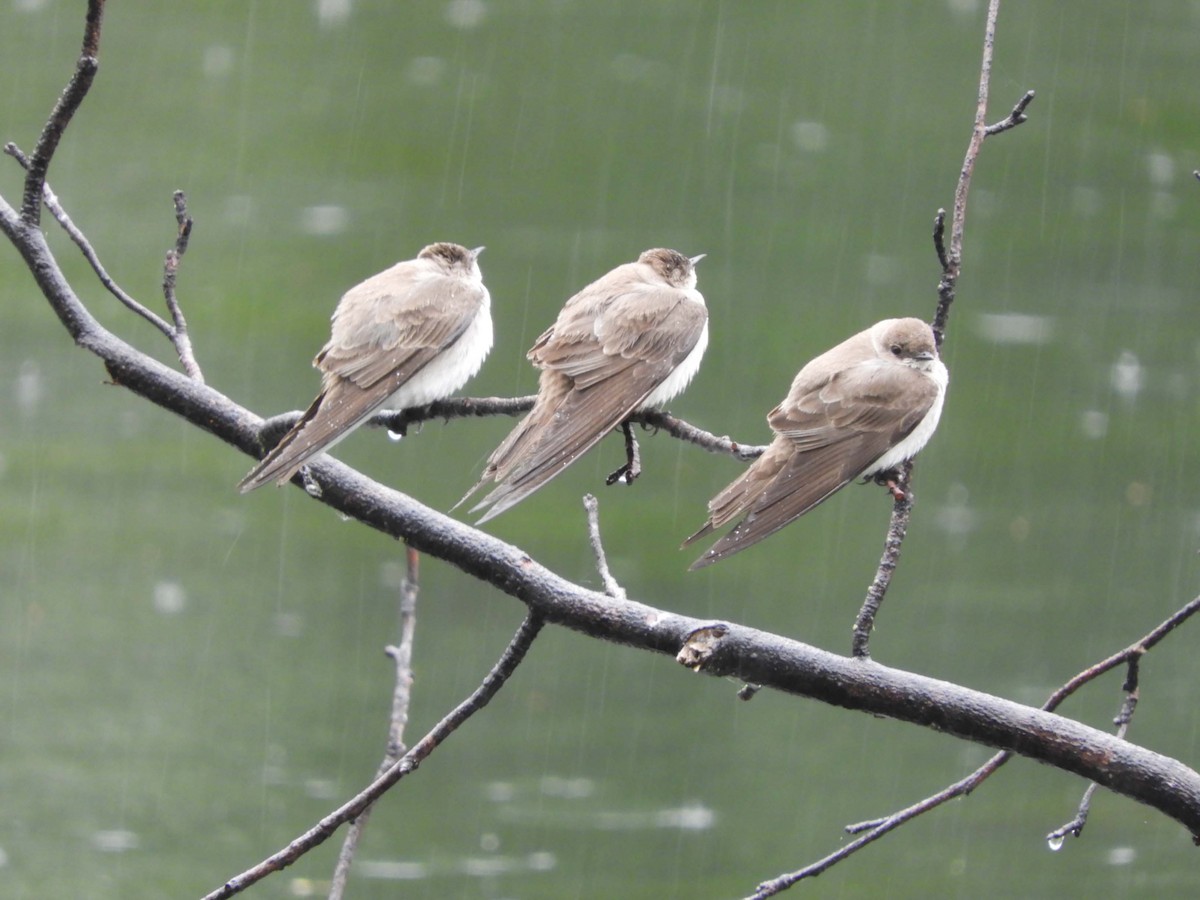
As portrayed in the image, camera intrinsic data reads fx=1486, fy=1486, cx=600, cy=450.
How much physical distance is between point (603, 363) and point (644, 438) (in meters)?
6.08

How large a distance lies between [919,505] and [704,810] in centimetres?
223

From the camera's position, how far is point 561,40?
365 inches

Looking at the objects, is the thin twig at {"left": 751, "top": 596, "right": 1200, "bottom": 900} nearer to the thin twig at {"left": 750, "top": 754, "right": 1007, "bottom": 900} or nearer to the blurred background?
the thin twig at {"left": 750, "top": 754, "right": 1007, "bottom": 900}

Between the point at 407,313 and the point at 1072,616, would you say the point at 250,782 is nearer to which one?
the point at 1072,616

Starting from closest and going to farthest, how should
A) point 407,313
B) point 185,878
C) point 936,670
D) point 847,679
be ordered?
1. point 847,679
2. point 407,313
3. point 185,878
4. point 936,670

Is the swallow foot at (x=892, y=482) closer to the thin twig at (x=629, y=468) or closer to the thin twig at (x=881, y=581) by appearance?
the thin twig at (x=881, y=581)

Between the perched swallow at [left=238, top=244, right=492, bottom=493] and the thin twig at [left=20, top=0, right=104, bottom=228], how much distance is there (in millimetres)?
493

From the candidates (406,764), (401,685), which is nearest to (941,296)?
(406,764)

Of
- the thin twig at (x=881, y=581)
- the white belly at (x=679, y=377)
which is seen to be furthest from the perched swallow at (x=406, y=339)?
the thin twig at (x=881, y=581)

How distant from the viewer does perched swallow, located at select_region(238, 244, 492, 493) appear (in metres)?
2.65

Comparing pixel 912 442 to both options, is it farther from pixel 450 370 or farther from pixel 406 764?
pixel 406 764

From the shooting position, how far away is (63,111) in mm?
1810

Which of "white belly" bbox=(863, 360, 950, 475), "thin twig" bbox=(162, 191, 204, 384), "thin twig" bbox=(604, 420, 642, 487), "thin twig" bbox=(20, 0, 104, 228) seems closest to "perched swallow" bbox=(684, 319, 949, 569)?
"white belly" bbox=(863, 360, 950, 475)

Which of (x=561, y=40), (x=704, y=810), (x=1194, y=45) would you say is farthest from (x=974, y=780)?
(x=1194, y=45)
